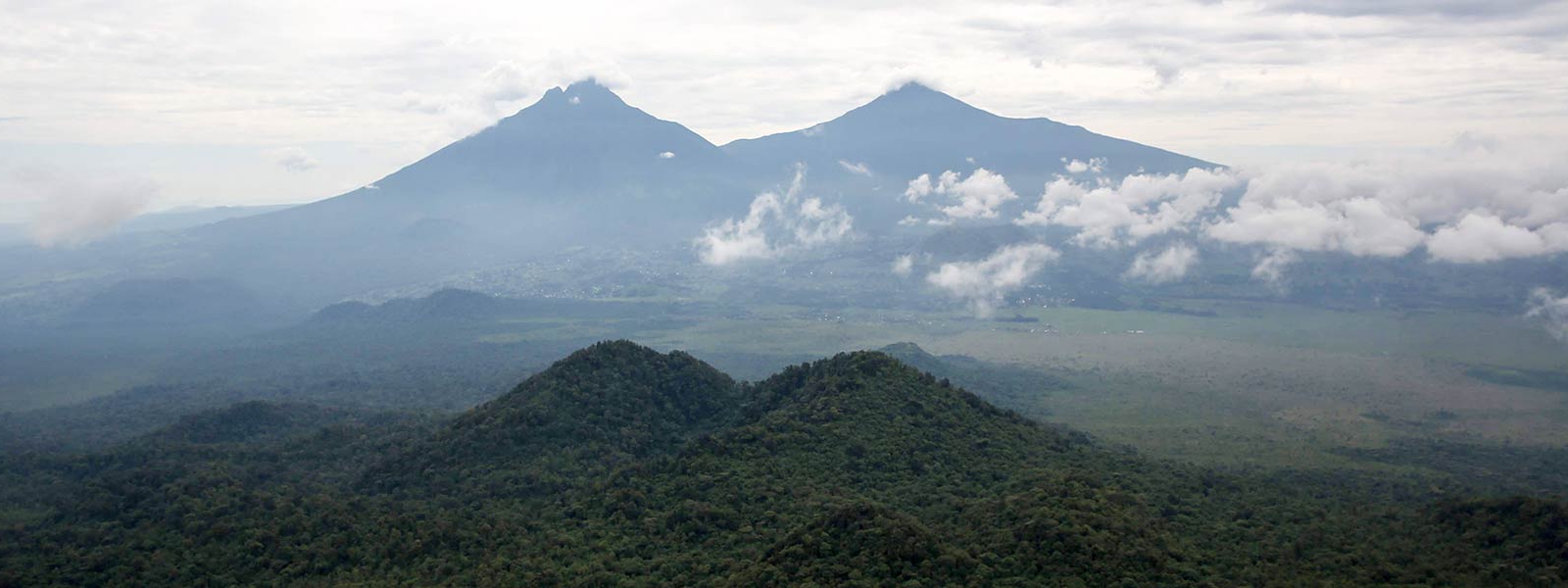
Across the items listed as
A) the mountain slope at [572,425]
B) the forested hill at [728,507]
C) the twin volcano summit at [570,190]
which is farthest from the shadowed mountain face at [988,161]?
the forested hill at [728,507]

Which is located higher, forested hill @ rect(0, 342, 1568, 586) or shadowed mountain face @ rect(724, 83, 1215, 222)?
A: shadowed mountain face @ rect(724, 83, 1215, 222)

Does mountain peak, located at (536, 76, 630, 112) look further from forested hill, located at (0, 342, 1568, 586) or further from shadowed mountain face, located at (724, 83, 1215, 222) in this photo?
forested hill, located at (0, 342, 1568, 586)

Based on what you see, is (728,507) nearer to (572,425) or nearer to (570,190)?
(572,425)

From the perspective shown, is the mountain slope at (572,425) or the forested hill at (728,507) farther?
the mountain slope at (572,425)

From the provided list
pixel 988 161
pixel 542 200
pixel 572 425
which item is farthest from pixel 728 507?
pixel 988 161

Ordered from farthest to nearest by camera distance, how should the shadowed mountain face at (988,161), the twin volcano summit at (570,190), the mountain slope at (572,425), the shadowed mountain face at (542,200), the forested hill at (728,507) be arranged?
the shadowed mountain face at (988,161) < the twin volcano summit at (570,190) < the shadowed mountain face at (542,200) < the mountain slope at (572,425) < the forested hill at (728,507)

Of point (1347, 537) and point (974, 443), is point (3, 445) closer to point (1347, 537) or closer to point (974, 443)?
point (974, 443)

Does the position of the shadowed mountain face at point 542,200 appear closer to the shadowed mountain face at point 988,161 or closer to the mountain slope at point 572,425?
the shadowed mountain face at point 988,161

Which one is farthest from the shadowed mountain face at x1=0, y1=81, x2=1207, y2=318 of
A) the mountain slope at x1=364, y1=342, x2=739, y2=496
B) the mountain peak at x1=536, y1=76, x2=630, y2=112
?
the mountain slope at x1=364, y1=342, x2=739, y2=496
